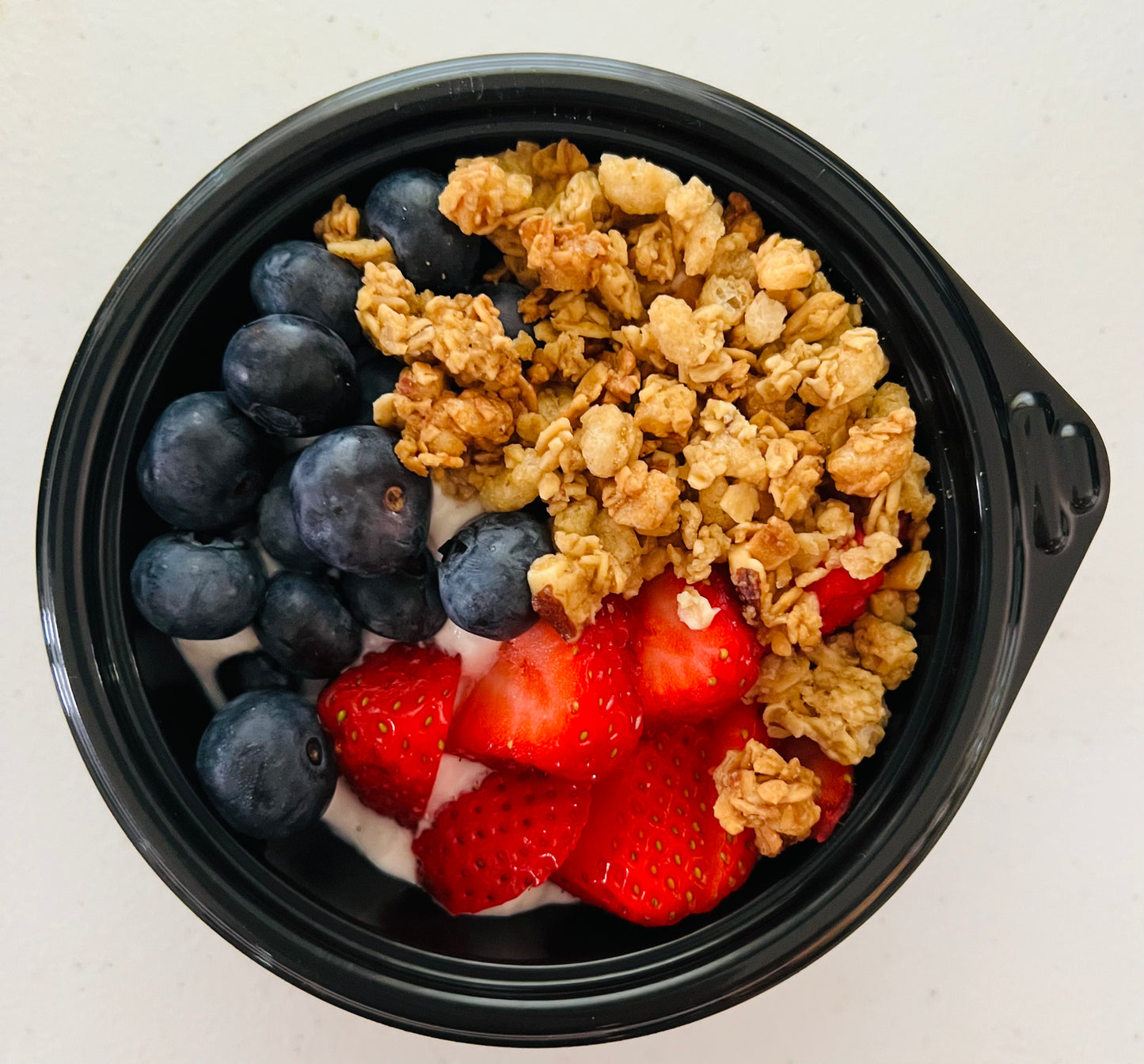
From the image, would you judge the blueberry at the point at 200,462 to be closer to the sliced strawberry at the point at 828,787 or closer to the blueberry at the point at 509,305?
the blueberry at the point at 509,305

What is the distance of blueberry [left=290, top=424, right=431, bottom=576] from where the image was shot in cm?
70

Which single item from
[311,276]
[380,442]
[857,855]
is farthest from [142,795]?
[857,855]

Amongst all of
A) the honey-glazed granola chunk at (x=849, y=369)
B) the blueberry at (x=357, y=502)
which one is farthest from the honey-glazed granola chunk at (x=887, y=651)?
the blueberry at (x=357, y=502)

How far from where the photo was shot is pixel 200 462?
722mm

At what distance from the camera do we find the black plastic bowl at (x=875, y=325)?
0.73 metres

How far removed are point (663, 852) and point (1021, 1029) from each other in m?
0.56

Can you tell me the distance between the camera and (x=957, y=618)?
0.77 metres

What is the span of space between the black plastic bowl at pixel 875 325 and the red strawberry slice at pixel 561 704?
0.59 feet

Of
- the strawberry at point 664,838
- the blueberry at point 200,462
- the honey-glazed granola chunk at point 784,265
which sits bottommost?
the strawberry at point 664,838

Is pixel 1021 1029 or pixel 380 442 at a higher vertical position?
pixel 380 442

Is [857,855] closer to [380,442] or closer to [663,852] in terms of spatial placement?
[663,852]

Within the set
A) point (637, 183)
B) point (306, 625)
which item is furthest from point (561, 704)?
point (637, 183)

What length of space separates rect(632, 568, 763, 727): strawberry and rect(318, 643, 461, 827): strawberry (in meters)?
0.18

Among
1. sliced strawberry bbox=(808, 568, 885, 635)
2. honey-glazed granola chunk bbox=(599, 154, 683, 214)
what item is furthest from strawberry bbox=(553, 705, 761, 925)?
honey-glazed granola chunk bbox=(599, 154, 683, 214)
